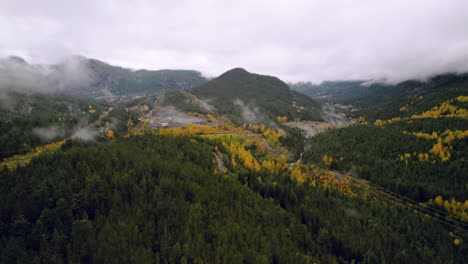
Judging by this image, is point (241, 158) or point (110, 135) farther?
point (110, 135)

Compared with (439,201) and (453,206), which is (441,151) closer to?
(439,201)

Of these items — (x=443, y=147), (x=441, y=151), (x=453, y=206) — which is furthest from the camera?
(x=443, y=147)

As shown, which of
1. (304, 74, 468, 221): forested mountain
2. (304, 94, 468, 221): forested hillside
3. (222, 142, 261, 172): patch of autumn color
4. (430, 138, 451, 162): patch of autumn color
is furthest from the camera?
(430, 138, 451, 162): patch of autumn color

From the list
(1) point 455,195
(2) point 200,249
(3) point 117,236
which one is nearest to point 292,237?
(2) point 200,249

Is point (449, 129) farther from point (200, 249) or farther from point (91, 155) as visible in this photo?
point (91, 155)

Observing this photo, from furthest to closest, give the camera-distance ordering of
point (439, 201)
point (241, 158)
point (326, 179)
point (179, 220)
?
point (241, 158)
point (326, 179)
point (439, 201)
point (179, 220)

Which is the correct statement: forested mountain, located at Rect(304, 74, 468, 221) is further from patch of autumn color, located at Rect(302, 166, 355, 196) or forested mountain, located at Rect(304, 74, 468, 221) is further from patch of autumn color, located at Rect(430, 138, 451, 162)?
patch of autumn color, located at Rect(302, 166, 355, 196)

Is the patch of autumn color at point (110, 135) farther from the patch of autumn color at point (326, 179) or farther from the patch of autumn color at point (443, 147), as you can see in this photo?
the patch of autumn color at point (443, 147)

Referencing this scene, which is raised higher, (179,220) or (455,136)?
(455,136)

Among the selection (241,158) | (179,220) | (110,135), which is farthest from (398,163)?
(110,135)

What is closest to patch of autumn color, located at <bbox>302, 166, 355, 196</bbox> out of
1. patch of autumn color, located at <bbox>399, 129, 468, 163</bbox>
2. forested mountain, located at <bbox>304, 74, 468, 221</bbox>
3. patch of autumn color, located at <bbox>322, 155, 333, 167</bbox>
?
patch of autumn color, located at <bbox>322, 155, 333, 167</bbox>

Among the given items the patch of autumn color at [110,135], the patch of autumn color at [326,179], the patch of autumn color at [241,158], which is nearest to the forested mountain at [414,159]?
the patch of autumn color at [326,179]
